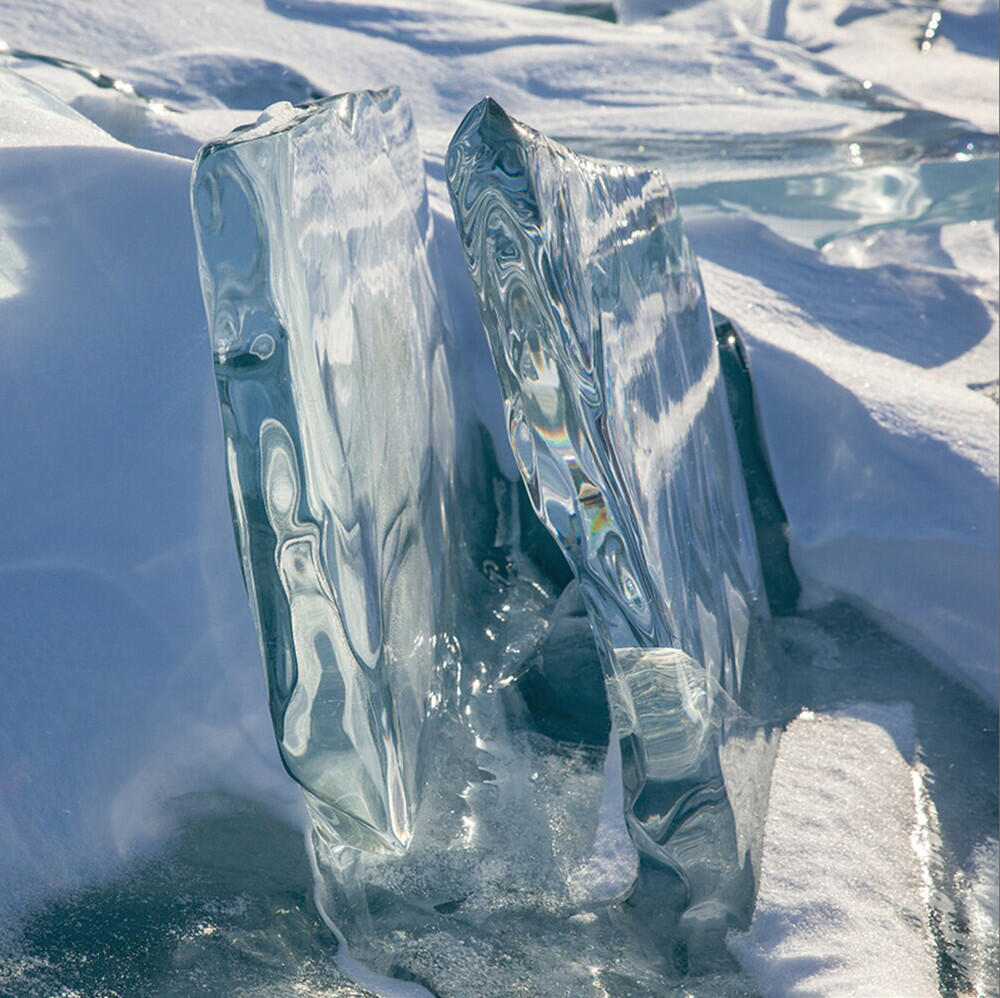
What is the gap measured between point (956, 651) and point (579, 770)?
24.6 inches

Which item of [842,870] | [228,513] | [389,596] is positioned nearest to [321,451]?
[389,596]

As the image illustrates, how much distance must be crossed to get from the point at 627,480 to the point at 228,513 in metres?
0.37

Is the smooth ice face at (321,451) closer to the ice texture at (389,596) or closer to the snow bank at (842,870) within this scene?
the ice texture at (389,596)

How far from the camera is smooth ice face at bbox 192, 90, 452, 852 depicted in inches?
28.5

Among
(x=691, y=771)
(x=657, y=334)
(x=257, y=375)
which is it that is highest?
(x=257, y=375)

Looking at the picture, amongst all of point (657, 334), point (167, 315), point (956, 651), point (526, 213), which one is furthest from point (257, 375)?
point (956, 651)

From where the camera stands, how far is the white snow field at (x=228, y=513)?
3.06 ft

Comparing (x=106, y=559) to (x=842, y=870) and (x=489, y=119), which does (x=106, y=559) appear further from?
(x=842, y=870)

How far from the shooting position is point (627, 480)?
3.00ft

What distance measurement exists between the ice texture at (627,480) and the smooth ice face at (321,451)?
0.12 m

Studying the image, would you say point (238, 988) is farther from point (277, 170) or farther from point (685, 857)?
point (277, 170)

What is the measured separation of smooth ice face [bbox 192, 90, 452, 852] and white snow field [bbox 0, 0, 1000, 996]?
0.16 meters

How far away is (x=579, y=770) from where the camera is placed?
3.63 feet

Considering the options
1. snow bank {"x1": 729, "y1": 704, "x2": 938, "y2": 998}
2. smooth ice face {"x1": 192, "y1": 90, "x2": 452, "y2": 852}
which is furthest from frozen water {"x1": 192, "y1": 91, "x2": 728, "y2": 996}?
snow bank {"x1": 729, "y1": 704, "x2": 938, "y2": 998}
